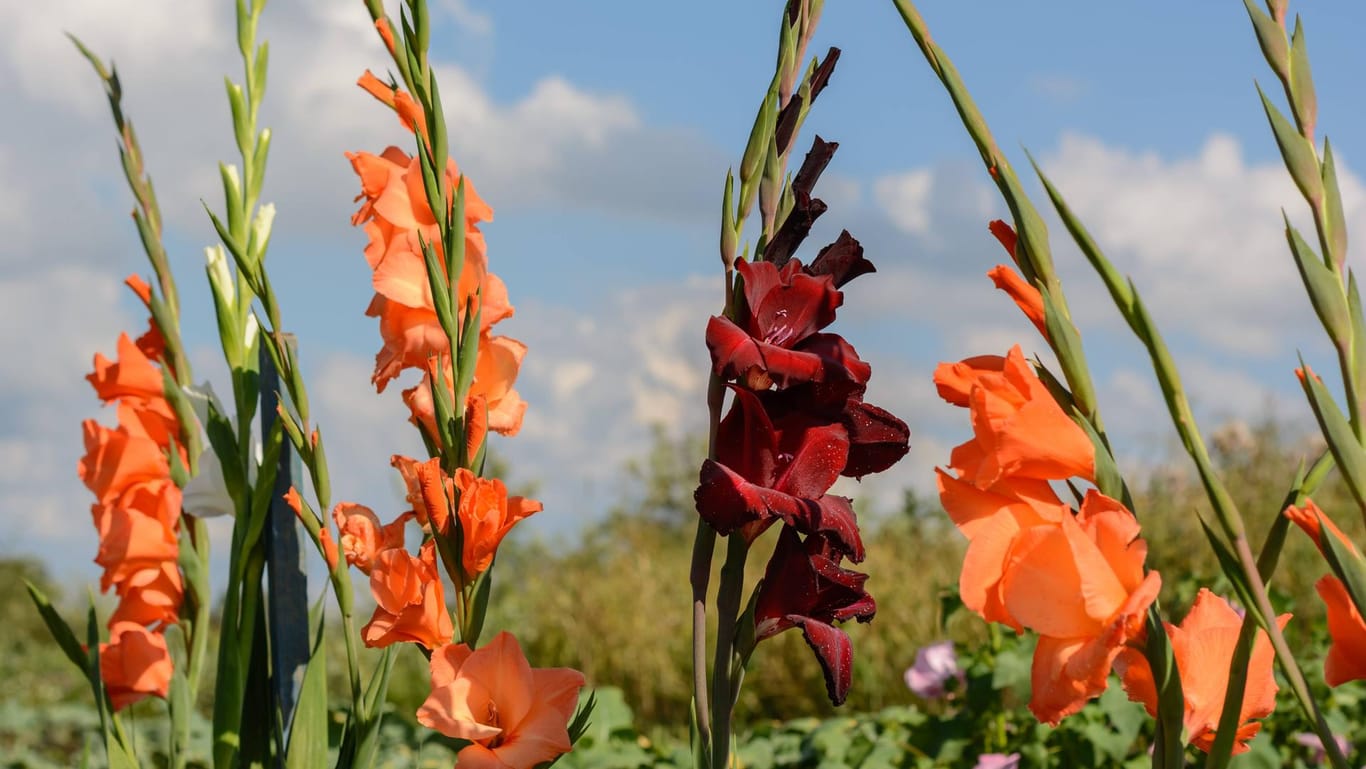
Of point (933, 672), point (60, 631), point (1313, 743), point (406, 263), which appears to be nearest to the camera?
point (406, 263)

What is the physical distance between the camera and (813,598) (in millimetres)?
1007

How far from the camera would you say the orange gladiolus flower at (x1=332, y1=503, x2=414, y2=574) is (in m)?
1.13

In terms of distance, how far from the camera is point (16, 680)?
23.6ft

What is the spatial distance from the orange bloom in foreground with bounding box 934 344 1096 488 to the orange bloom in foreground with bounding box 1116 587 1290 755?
0.15 meters

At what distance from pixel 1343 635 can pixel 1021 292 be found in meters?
0.33

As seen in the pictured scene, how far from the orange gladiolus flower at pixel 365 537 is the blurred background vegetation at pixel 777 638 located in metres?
1.88

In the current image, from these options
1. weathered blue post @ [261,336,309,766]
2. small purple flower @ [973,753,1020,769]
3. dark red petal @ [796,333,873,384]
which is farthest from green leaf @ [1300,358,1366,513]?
small purple flower @ [973,753,1020,769]

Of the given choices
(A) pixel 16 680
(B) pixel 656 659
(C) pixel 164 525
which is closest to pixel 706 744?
(C) pixel 164 525

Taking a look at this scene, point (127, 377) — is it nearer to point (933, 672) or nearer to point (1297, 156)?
point (1297, 156)

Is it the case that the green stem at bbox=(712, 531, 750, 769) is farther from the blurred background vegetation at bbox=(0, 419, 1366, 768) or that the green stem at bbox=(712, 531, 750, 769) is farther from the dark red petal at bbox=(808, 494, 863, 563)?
the blurred background vegetation at bbox=(0, 419, 1366, 768)

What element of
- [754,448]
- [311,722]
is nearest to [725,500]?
[754,448]

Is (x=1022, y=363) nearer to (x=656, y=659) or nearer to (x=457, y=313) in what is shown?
(x=457, y=313)

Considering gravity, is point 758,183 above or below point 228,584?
above

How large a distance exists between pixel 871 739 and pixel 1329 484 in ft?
17.4
